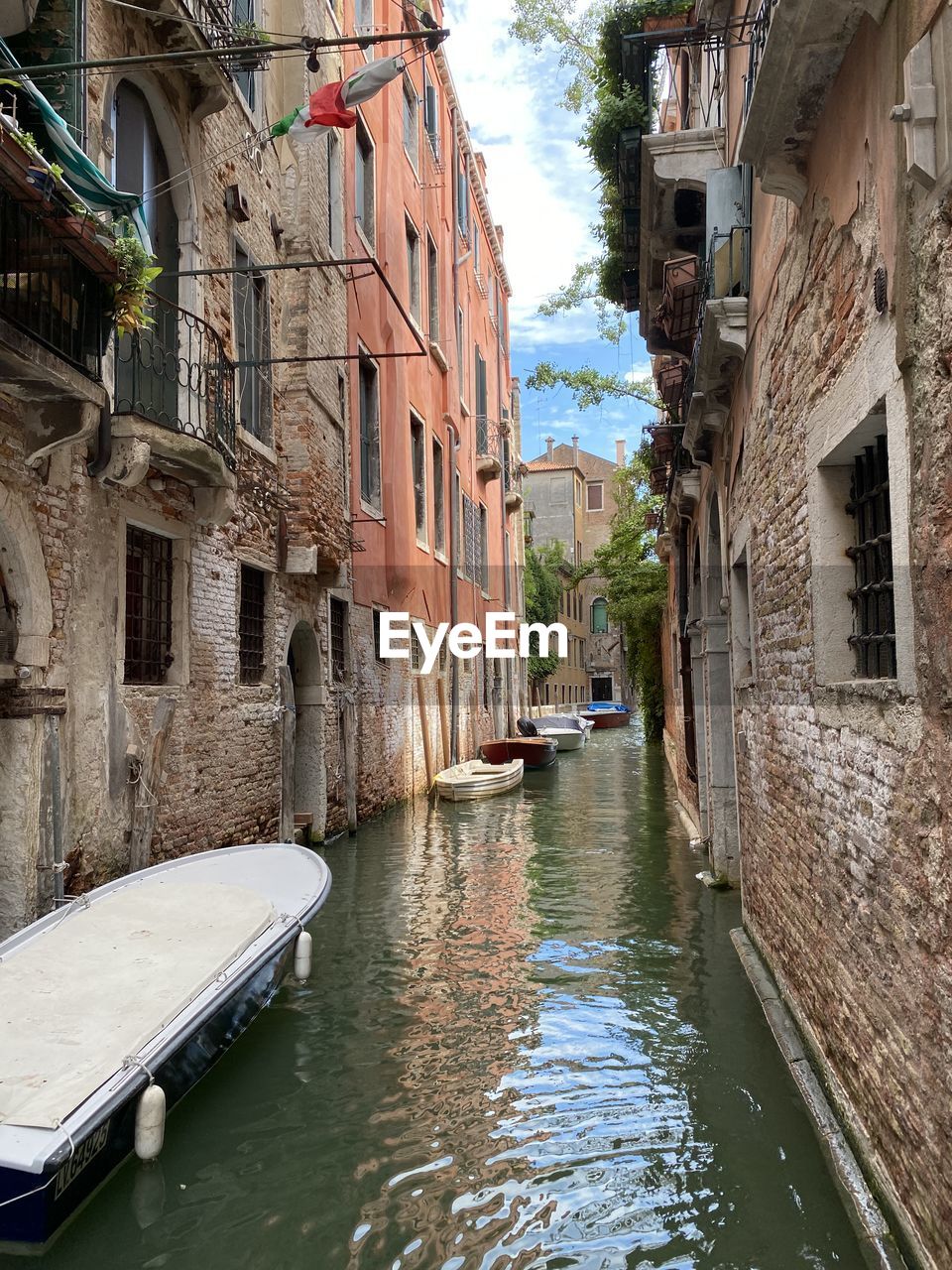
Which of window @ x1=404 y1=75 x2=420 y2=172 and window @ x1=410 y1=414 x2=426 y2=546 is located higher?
window @ x1=404 y1=75 x2=420 y2=172

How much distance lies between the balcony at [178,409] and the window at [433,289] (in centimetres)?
1077

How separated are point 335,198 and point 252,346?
146 inches

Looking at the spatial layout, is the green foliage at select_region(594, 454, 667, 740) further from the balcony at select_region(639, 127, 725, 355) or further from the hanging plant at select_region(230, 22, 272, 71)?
the hanging plant at select_region(230, 22, 272, 71)

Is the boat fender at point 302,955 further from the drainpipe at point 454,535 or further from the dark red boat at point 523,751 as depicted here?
the dark red boat at point 523,751

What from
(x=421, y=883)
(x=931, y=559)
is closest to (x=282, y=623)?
(x=421, y=883)

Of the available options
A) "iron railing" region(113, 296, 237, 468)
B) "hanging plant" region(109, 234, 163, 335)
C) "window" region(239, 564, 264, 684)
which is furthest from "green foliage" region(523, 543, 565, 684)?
"hanging plant" region(109, 234, 163, 335)

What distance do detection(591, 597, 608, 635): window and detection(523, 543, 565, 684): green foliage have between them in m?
13.9

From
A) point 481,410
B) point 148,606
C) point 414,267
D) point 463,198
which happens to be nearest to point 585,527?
point 481,410

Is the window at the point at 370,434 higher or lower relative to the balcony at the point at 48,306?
higher

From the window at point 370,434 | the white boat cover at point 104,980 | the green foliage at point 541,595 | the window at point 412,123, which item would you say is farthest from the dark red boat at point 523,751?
the green foliage at point 541,595

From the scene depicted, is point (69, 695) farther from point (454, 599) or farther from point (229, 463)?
point (454, 599)

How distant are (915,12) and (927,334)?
86 cm

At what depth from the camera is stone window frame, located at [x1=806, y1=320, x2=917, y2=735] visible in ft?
9.34

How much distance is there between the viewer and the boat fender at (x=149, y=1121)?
3555 mm
